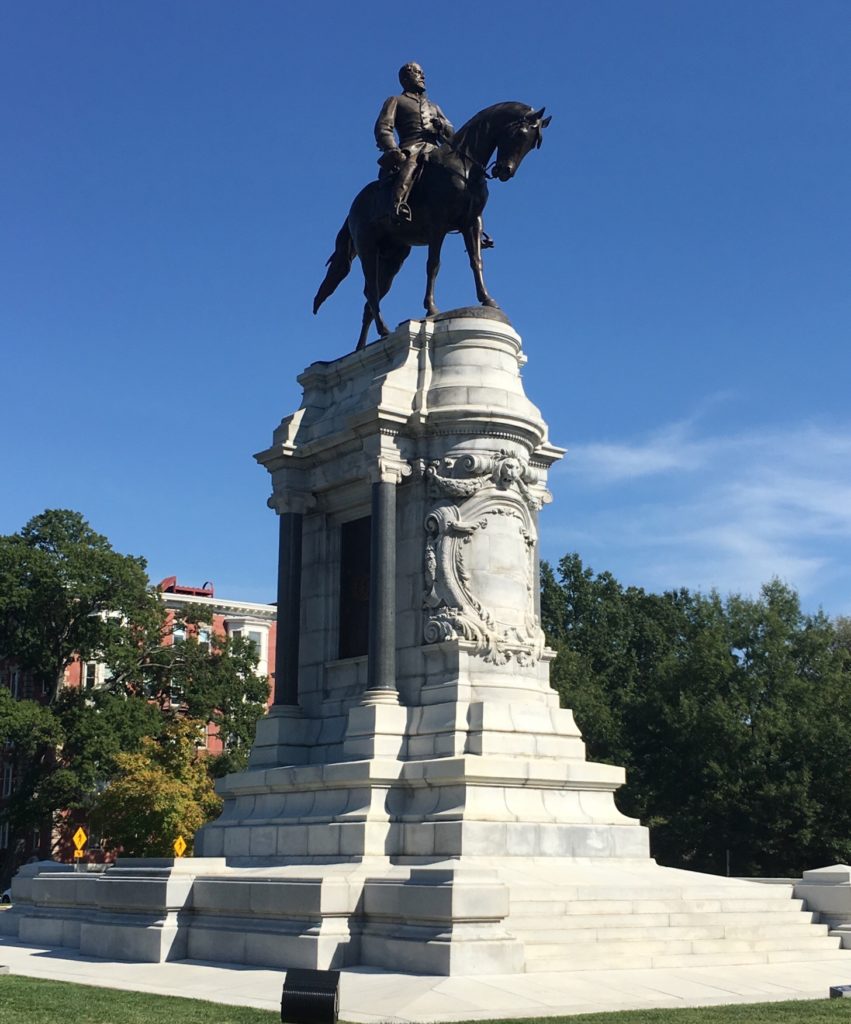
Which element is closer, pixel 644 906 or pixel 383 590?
pixel 644 906

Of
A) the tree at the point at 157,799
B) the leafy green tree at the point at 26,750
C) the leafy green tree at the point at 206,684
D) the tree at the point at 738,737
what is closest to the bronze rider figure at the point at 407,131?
the tree at the point at 738,737

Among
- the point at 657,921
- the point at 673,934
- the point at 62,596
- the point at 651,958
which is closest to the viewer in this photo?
the point at 651,958

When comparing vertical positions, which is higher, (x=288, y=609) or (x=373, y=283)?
(x=373, y=283)

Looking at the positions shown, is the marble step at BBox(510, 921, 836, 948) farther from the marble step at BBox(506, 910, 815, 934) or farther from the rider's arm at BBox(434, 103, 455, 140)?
the rider's arm at BBox(434, 103, 455, 140)

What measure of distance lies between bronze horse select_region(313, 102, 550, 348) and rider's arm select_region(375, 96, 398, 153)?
2.93 ft

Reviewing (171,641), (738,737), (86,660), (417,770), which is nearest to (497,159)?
(417,770)

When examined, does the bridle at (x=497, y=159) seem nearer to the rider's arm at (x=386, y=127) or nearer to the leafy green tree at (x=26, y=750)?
the rider's arm at (x=386, y=127)

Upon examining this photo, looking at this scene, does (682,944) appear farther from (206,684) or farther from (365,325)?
(206,684)

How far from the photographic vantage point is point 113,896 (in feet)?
72.0

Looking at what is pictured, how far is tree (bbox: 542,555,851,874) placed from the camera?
167 feet

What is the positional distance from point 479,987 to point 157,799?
42160 mm

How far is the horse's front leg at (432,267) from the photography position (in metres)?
28.7

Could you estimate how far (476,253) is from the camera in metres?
28.4

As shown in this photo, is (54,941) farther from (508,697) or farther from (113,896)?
(508,697)
